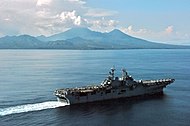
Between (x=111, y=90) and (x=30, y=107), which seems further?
(x=111, y=90)

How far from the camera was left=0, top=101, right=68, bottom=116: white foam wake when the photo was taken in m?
76.3

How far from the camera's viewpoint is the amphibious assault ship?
285ft

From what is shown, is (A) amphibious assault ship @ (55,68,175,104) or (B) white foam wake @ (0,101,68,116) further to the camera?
(A) amphibious assault ship @ (55,68,175,104)

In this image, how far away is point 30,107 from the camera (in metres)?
81.2

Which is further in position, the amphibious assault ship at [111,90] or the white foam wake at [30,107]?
the amphibious assault ship at [111,90]

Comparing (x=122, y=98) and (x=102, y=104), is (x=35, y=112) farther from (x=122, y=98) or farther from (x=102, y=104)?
(x=122, y=98)

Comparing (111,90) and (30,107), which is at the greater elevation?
(111,90)

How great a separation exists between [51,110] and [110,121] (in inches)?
618

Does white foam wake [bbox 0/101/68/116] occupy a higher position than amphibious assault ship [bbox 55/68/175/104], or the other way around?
amphibious assault ship [bbox 55/68/175/104]

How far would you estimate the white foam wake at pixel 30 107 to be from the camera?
3003 inches

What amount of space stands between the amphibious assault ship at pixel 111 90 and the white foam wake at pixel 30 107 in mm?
2523

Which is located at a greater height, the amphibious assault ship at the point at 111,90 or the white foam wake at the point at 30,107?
the amphibious assault ship at the point at 111,90

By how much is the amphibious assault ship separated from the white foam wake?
252 centimetres

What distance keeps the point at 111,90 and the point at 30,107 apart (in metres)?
23.9
